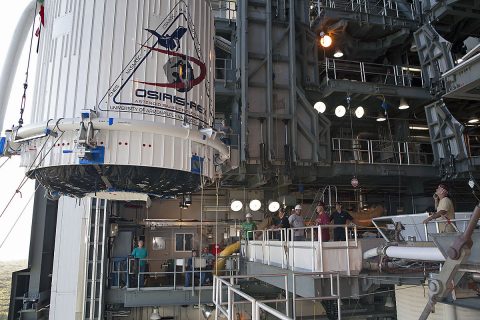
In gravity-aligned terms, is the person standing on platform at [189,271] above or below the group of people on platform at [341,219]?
below

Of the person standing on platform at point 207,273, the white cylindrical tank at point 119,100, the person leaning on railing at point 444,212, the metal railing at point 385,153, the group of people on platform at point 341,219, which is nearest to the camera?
the white cylindrical tank at point 119,100

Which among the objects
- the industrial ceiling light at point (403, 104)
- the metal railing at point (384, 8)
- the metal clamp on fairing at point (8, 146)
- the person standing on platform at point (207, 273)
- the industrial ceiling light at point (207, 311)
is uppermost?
the metal railing at point (384, 8)

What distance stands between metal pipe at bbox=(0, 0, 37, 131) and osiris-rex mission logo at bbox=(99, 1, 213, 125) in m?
2.98

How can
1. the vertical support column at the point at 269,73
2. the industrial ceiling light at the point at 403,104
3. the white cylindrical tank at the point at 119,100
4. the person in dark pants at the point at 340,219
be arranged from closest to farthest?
the white cylindrical tank at the point at 119,100, the person in dark pants at the point at 340,219, the vertical support column at the point at 269,73, the industrial ceiling light at the point at 403,104

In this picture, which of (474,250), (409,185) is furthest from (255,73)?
(474,250)

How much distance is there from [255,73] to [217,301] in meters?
11.4

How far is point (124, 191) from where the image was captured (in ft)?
23.5

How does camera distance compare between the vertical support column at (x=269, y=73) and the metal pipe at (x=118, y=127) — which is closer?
the metal pipe at (x=118, y=127)

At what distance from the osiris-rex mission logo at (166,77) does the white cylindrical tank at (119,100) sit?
0.02 meters

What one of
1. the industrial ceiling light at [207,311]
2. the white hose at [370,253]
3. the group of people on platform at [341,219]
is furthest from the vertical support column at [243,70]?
the white hose at [370,253]

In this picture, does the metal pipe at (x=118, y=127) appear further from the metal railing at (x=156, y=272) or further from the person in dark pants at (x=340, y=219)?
the metal railing at (x=156, y=272)

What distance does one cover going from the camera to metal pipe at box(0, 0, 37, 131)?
7.61 metres

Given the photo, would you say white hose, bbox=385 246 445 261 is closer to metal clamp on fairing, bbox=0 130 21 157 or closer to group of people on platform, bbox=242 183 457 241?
group of people on platform, bbox=242 183 457 241

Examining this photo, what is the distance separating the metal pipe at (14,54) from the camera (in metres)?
7.61
